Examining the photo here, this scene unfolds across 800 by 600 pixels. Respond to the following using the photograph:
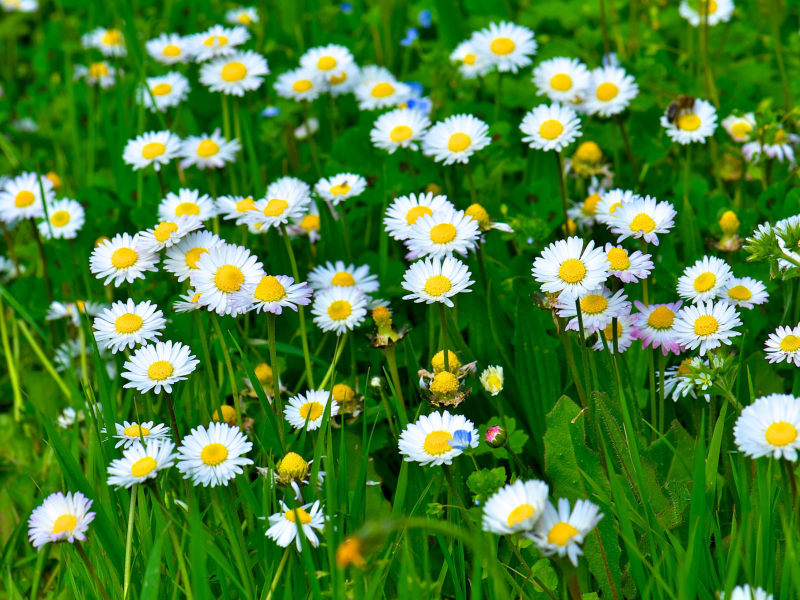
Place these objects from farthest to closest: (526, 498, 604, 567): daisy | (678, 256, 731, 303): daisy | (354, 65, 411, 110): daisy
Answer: (354, 65, 411, 110): daisy, (678, 256, 731, 303): daisy, (526, 498, 604, 567): daisy

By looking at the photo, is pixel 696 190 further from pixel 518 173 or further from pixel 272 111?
pixel 272 111

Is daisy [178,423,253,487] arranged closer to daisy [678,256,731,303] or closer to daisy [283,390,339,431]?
daisy [283,390,339,431]

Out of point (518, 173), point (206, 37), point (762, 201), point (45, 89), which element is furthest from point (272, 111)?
point (762, 201)

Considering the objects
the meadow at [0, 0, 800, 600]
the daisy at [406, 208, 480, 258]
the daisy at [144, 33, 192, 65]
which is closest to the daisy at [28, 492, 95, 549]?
the meadow at [0, 0, 800, 600]

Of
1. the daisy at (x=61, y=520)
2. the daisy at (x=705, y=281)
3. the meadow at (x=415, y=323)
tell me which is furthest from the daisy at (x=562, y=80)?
the daisy at (x=61, y=520)

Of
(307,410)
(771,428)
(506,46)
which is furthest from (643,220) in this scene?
(506,46)

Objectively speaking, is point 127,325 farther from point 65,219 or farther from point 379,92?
point 379,92
